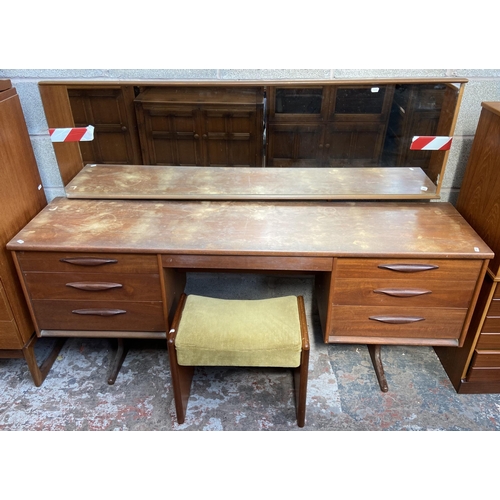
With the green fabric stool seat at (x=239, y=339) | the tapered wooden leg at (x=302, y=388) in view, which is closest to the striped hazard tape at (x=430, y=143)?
the green fabric stool seat at (x=239, y=339)

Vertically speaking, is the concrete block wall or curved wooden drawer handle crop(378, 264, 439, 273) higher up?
the concrete block wall

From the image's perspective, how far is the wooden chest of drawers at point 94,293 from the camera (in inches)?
62.9

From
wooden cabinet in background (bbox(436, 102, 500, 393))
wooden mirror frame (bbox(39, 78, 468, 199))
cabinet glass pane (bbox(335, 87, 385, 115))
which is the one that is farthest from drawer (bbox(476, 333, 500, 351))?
cabinet glass pane (bbox(335, 87, 385, 115))

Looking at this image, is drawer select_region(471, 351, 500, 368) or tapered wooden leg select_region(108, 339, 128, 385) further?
tapered wooden leg select_region(108, 339, 128, 385)

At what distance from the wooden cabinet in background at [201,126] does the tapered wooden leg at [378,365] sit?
1.04m

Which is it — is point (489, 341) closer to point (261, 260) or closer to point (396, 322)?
point (396, 322)

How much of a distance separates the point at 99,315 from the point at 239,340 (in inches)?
23.6

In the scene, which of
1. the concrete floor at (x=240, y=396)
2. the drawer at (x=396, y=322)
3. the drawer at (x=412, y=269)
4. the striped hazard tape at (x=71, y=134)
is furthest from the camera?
the striped hazard tape at (x=71, y=134)

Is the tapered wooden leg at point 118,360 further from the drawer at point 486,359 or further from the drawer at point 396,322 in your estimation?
the drawer at point 486,359

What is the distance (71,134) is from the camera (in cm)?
189

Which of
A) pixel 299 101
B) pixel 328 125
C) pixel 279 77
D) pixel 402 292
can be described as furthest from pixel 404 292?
pixel 279 77

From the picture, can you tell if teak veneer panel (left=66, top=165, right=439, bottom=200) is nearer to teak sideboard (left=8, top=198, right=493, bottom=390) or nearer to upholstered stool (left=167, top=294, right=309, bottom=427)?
teak sideboard (left=8, top=198, right=493, bottom=390)

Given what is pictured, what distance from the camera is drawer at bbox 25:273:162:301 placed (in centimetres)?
164

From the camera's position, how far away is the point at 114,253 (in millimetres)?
1576
